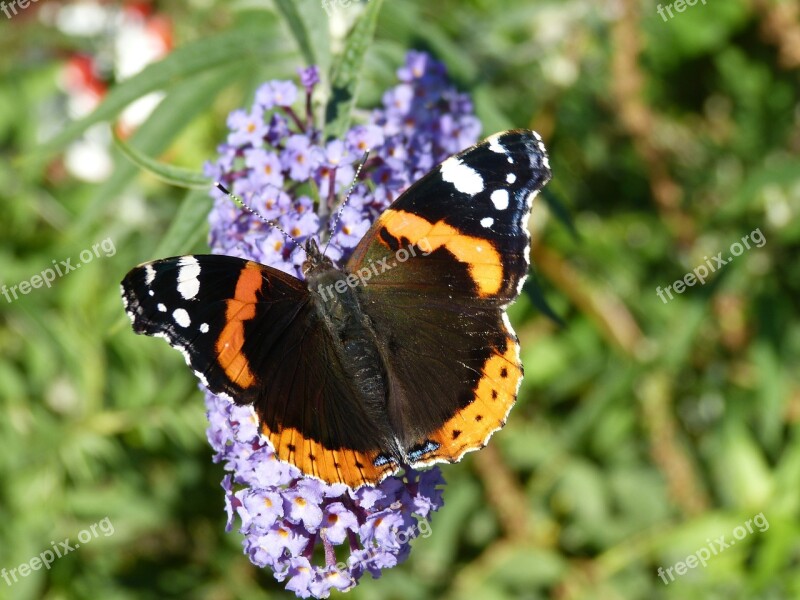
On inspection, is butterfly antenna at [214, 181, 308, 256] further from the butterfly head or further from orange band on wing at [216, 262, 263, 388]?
orange band on wing at [216, 262, 263, 388]

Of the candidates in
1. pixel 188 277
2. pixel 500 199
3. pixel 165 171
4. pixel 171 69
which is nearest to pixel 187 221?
pixel 165 171

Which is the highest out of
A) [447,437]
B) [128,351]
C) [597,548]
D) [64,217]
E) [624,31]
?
[64,217]

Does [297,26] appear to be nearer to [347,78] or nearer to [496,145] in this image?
[347,78]

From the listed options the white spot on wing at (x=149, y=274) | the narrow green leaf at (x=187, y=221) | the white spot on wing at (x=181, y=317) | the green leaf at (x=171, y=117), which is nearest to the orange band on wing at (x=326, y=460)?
the white spot on wing at (x=181, y=317)

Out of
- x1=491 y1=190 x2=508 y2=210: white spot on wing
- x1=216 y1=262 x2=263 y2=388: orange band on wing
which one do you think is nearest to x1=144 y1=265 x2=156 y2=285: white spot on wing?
x1=216 y1=262 x2=263 y2=388: orange band on wing

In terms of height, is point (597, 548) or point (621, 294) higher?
point (621, 294)

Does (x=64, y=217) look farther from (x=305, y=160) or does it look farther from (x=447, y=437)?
(x=447, y=437)

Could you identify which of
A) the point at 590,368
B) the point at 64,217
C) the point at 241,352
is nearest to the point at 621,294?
the point at 590,368
